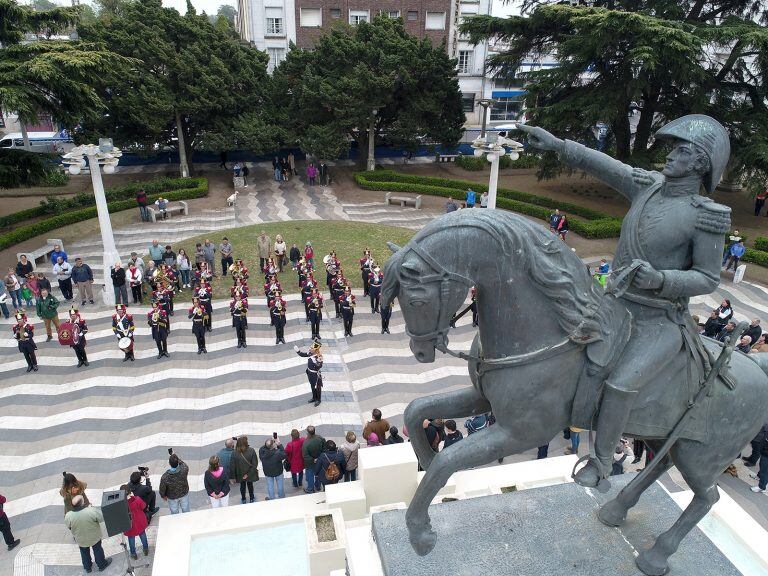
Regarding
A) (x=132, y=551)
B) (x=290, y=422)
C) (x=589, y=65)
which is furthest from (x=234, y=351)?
(x=589, y=65)

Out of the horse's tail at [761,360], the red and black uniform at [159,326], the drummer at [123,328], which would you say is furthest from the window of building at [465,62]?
the horse's tail at [761,360]

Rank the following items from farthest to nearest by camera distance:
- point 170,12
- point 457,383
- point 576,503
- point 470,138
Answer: point 470,138, point 170,12, point 457,383, point 576,503

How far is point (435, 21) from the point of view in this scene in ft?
153

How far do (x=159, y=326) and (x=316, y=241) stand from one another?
35.2 ft

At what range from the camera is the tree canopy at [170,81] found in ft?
99.6

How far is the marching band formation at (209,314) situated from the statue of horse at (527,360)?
8426 millimetres

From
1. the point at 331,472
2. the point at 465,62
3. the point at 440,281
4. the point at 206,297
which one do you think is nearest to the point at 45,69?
the point at 206,297

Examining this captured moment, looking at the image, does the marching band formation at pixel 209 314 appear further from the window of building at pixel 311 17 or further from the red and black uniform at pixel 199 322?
the window of building at pixel 311 17

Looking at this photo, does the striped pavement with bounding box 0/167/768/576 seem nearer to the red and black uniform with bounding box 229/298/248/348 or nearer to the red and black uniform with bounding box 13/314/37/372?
the red and black uniform with bounding box 13/314/37/372

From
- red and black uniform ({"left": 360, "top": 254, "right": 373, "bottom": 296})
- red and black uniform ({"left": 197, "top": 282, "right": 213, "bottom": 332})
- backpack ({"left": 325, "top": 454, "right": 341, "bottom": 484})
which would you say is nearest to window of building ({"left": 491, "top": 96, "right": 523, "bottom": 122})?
red and black uniform ({"left": 360, "top": 254, "right": 373, "bottom": 296})

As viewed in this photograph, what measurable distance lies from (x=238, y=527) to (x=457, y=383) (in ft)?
24.1

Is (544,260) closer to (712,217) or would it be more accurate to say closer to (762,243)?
(712,217)

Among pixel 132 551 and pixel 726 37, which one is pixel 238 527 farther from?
pixel 726 37

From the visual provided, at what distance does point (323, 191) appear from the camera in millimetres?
34156
